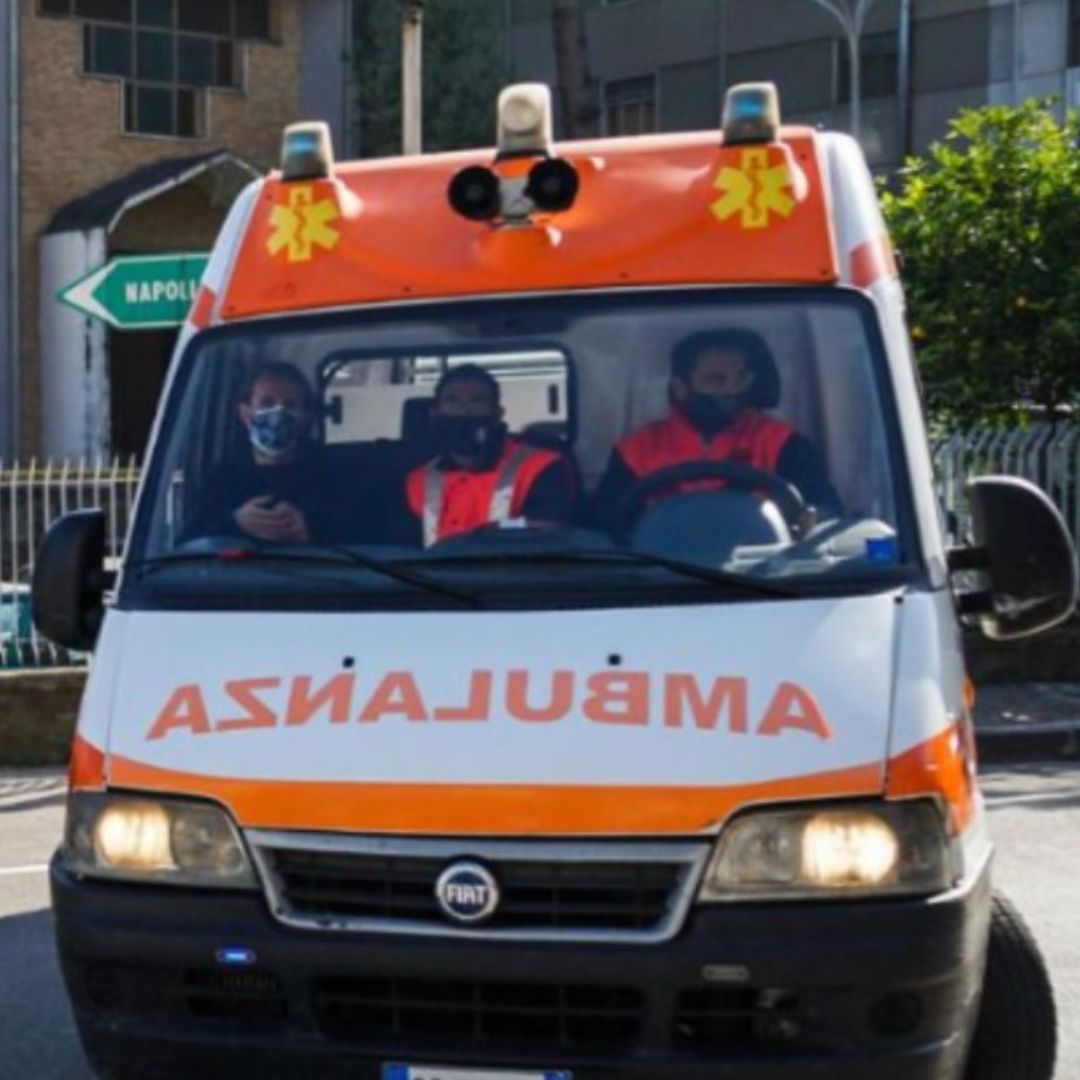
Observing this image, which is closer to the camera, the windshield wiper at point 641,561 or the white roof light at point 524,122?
the windshield wiper at point 641,561

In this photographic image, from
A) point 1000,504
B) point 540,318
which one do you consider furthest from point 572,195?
point 1000,504

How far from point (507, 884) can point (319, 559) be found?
3.24ft

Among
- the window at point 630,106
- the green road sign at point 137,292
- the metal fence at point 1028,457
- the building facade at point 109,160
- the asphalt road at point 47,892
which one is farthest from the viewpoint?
the window at point 630,106

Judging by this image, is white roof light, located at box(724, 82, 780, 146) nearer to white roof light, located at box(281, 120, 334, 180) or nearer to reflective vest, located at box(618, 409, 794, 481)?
reflective vest, located at box(618, 409, 794, 481)

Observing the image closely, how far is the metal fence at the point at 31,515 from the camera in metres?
12.8

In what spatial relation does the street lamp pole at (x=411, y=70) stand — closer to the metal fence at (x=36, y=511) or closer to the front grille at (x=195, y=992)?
the metal fence at (x=36, y=511)

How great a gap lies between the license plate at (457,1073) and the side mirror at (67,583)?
58.4 inches

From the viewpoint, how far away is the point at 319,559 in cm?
492

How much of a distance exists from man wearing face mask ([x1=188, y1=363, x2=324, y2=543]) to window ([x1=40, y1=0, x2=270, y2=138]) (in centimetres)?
2184

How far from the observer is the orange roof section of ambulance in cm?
536

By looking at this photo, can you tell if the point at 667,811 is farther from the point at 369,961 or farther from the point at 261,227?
the point at 261,227

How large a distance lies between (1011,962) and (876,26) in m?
40.9

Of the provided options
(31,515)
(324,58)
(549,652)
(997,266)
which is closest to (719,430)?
(549,652)

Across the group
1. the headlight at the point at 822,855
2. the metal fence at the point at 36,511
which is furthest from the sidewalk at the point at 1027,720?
the headlight at the point at 822,855
